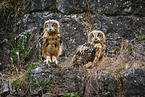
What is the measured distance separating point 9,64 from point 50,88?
187 centimetres

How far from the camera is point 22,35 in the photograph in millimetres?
3963

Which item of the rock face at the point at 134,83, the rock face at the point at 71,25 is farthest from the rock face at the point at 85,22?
the rock face at the point at 134,83

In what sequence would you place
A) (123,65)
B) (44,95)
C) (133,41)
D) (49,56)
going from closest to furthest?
(44,95)
(123,65)
(49,56)
(133,41)

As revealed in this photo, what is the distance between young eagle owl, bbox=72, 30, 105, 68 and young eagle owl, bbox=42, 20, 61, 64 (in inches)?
16.4

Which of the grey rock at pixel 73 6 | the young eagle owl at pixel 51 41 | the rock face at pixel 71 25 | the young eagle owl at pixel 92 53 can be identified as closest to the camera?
the young eagle owl at pixel 92 53

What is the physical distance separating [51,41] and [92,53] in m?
0.75

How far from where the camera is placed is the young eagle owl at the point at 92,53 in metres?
3.04

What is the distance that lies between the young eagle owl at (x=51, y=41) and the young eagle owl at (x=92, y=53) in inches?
16.4

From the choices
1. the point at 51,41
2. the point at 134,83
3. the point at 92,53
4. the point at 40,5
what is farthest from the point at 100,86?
the point at 40,5

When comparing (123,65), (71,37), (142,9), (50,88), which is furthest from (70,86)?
(142,9)

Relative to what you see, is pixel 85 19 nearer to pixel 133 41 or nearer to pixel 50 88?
pixel 133 41

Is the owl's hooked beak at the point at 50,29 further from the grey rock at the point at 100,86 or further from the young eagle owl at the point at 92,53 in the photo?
the grey rock at the point at 100,86

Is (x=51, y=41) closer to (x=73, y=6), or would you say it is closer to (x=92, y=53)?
(x=92, y=53)

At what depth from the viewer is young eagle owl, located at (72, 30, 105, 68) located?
9.97ft
